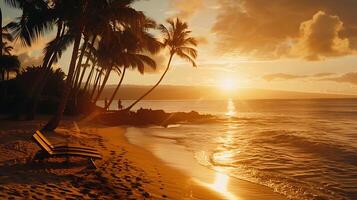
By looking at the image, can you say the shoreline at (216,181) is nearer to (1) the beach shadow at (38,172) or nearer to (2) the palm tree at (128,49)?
(1) the beach shadow at (38,172)

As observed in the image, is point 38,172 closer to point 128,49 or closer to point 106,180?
point 106,180

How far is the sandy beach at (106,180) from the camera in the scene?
744 centimetres

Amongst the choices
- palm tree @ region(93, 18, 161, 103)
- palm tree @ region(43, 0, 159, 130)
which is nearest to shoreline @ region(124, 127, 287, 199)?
palm tree @ region(43, 0, 159, 130)

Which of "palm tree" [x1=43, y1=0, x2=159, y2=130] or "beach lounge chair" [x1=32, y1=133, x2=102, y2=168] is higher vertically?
"palm tree" [x1=43, y1=0, x2=159, y2=130]

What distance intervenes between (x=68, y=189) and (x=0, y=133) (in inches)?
351

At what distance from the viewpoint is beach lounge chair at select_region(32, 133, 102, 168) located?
9.71 m

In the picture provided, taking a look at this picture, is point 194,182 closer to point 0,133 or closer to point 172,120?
point 0,133

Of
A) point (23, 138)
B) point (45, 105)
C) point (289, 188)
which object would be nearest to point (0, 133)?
point (23, 138)

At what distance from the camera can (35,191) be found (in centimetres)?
711

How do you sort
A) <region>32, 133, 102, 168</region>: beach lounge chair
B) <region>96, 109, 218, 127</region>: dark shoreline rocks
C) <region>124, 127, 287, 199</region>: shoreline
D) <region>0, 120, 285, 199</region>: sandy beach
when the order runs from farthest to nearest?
1. <region>96, 109, 218, 127</region>: dark shoreline rocks
2. <region>32, 133, 102, 168</region>: beach lounge chair
3. <region>124, 127, 287, 199</region>: shoreline
4. <region>0, 120, 285, 199</region>: sandy beach

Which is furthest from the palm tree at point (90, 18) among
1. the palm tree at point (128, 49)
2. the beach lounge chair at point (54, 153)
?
the palm tree at point (128, 49)

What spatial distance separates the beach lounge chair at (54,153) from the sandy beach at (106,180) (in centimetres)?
25

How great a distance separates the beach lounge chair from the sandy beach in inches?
9.9

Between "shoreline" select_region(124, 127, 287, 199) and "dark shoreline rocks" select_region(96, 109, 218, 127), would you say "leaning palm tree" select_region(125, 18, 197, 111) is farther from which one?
"shoreline" select_region(124, 127, 287, 199)
